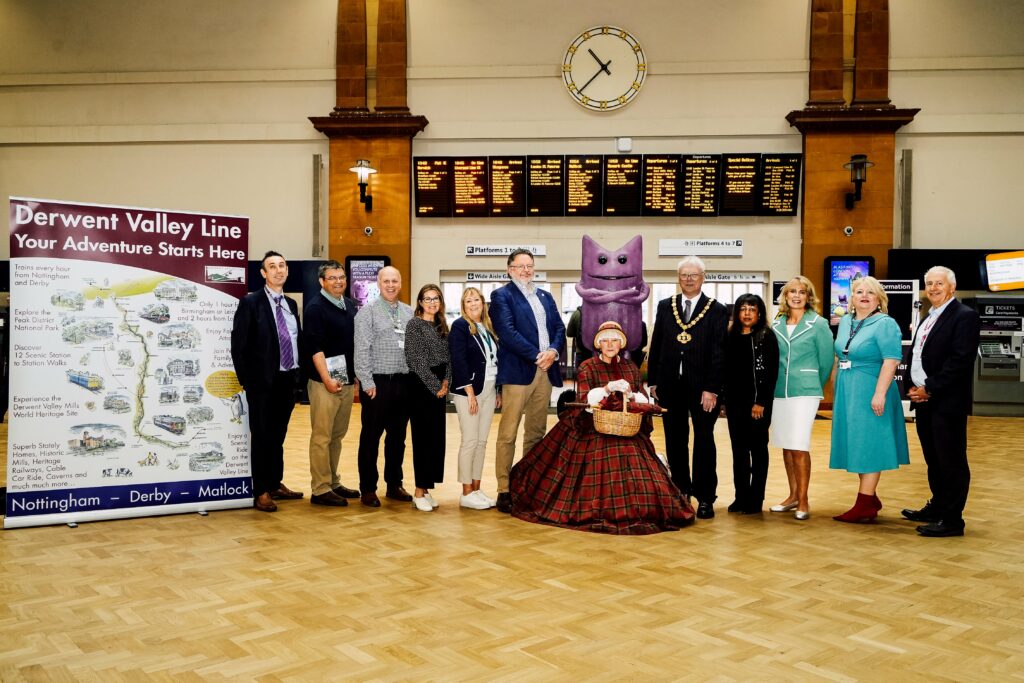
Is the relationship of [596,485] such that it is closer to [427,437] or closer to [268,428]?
[427,437]

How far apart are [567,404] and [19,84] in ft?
35.4

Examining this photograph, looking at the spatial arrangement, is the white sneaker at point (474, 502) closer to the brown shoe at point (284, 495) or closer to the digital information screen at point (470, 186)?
the brown shoe at point (284, 495)

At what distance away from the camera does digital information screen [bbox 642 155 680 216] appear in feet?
35.3

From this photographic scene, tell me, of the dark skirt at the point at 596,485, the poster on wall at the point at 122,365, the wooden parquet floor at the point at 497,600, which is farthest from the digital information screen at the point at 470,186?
the wooden parquet floor at the point at 497,600

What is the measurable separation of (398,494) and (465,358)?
1094 mm

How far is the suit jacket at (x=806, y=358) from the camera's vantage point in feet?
15.9

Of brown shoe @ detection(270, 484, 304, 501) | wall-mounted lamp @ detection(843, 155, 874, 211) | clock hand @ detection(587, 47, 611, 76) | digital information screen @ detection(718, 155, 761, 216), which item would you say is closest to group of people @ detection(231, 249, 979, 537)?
brown shoe @ detection(270, 484, 304, 501)

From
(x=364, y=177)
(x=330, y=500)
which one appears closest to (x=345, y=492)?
(x=330, y=500)

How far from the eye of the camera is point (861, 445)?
4.68 m

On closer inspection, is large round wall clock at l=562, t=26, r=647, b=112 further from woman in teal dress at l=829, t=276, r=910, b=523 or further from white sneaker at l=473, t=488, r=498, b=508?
white sneaker at l=473, t=488, r=498, b=508

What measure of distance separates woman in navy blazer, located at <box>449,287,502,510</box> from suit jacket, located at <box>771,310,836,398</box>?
1798 millimetres

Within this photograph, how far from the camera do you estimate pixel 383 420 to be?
511cm

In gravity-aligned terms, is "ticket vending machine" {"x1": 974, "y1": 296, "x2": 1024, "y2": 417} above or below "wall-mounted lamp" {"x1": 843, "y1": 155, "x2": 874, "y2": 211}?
below

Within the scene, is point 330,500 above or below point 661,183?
below
